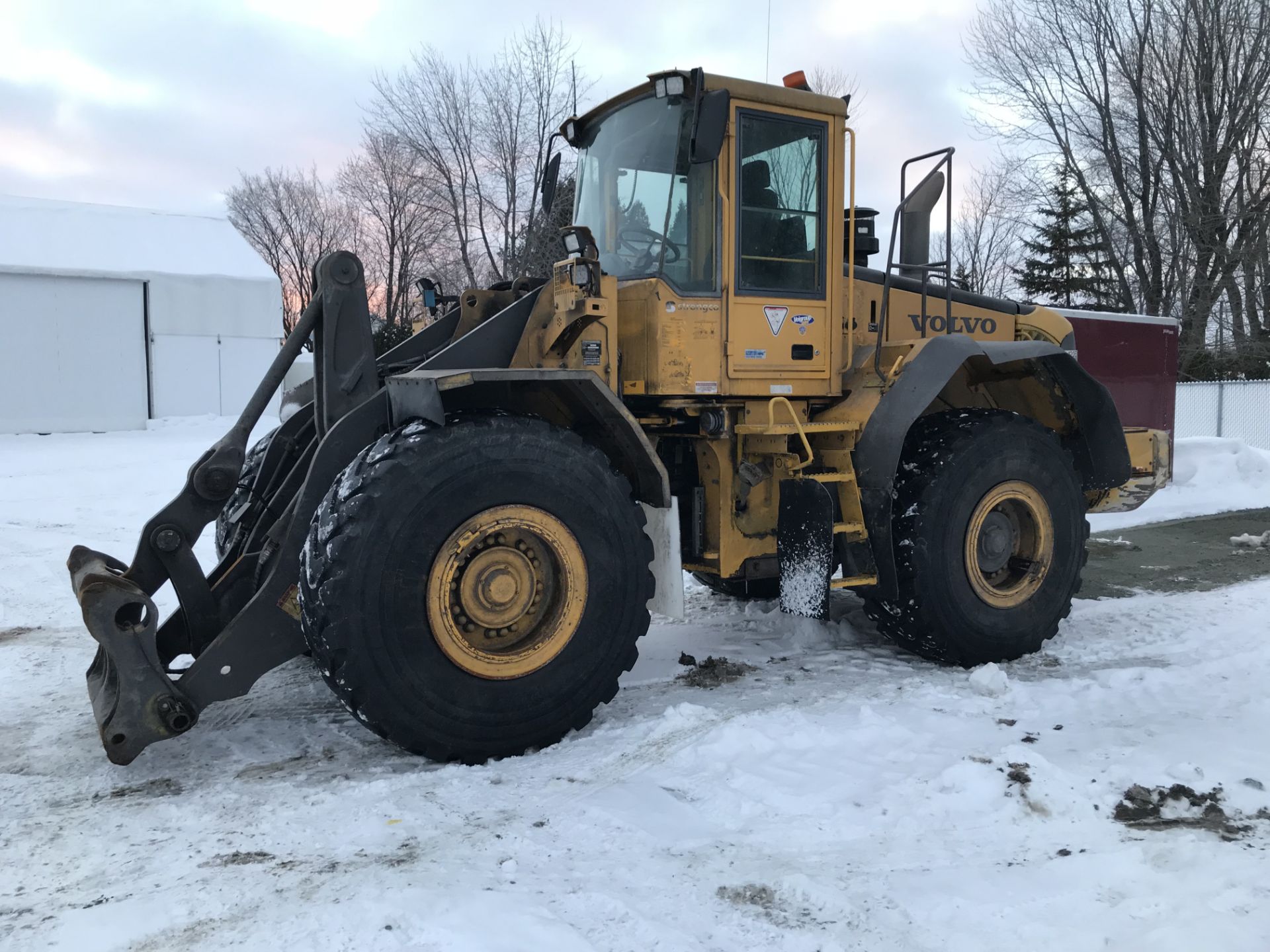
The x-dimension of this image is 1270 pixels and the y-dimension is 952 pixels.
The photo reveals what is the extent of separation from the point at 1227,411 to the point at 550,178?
17394 mm

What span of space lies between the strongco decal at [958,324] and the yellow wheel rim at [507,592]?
2970 millimetres

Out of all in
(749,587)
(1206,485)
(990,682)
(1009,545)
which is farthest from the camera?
(1206,485)

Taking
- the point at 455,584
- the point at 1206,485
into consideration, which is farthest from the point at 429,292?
the point at 1206,485

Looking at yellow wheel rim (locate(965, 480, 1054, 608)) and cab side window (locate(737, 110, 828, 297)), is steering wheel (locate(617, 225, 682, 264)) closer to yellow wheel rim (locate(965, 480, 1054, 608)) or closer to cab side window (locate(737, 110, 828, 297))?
cab side window (locate(737, 110, 828, 297))

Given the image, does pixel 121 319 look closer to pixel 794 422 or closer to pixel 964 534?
pixel 794 422

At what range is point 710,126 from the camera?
14.8ft

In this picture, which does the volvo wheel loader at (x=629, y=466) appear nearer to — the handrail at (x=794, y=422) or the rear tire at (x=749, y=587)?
the handrail at (x=794, y=422)

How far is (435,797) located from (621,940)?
1.13 m

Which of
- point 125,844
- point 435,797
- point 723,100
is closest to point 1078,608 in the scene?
point 723,100

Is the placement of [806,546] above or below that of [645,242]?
below

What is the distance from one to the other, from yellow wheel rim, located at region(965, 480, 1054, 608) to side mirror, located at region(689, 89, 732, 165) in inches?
94.0

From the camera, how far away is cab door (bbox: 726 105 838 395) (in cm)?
500

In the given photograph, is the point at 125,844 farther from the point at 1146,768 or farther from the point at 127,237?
the point at 127,237

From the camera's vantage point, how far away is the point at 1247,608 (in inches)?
256
